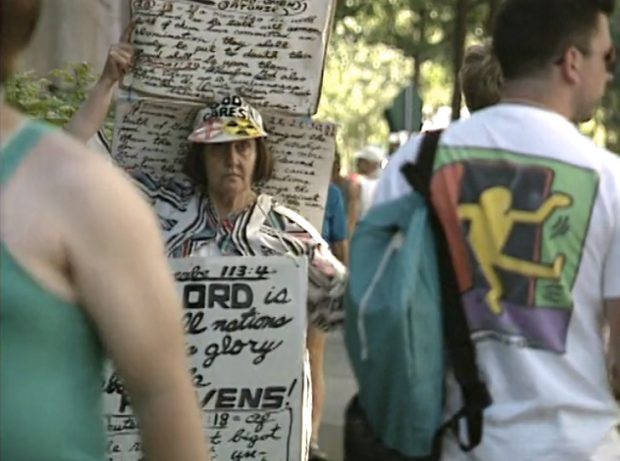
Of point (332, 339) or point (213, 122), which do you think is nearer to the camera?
point (213, 122)

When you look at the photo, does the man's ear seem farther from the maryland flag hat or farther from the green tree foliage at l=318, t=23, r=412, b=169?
the green tree foliage at l=318, t=23, r=412, b=169

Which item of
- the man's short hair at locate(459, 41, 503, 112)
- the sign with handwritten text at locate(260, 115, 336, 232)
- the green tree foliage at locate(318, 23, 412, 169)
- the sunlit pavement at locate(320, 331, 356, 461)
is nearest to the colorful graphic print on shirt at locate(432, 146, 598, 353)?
the man's short hair at locate(459, 41, 503, 112)

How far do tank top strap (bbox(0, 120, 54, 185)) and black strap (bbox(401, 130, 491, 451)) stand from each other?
964 millimetres

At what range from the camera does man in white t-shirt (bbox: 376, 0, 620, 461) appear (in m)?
2.95

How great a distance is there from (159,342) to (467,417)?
935 mm

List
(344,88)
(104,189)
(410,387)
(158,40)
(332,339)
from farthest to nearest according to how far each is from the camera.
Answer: (344,88), (332,339), (158,40), (410,387), (104,189)

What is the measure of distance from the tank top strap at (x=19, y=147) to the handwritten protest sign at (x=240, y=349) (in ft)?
8.51

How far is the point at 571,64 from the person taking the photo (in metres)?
3.10

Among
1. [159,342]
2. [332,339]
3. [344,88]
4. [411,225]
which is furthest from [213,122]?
[344,88]

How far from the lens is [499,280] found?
9.69 feet

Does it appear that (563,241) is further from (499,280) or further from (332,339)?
(332,339)

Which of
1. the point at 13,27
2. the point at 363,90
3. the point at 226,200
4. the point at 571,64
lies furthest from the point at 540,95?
the point at 363,90

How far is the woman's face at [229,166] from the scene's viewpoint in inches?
200

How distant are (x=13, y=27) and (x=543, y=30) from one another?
1221mm
